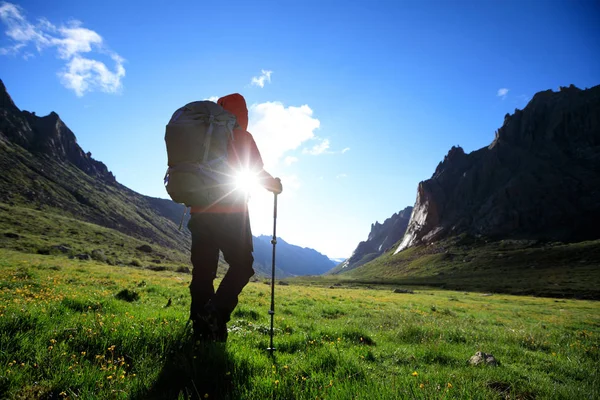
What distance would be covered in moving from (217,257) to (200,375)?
196cm

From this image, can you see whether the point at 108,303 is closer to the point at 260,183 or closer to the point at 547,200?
the point at 260,183

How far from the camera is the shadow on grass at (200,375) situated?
10.9ft

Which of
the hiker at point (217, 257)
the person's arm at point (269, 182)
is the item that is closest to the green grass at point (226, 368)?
the hiker at point (217, 257)

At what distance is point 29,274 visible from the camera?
13.4 meters

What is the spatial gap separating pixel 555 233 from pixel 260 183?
766 feet

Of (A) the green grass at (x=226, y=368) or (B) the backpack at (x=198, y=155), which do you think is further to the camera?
(B) the backpack at (x=198, y=155)

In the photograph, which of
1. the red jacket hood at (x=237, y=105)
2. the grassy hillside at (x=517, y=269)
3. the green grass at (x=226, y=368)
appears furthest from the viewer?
the grassy hillside at (x=517, y=269)

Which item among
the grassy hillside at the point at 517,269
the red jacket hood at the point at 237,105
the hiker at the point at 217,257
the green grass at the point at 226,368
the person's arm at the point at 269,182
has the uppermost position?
the red jacket hood at the point at 237,105

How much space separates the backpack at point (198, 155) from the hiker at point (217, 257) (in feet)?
0.65

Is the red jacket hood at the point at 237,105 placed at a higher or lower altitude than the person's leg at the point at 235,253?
higher

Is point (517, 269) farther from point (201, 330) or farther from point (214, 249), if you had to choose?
point (201, 330)

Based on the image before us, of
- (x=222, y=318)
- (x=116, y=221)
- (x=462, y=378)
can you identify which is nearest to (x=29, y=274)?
(x=222, y=318)

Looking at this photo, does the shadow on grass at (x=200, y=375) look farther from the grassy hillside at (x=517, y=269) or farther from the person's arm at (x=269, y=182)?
the grassy hillside at (x=517, y=269)

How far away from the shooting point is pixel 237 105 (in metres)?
6.37
